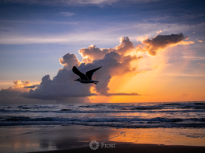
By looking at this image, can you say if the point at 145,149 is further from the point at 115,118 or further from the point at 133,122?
the point at 115,118

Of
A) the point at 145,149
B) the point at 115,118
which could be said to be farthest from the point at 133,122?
the point at 145,149

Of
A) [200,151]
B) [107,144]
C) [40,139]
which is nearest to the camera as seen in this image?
[200,151]

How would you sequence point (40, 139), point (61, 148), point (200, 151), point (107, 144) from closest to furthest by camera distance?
point (200, 151), point (61, 148), point (107, 144), point (40, 139)

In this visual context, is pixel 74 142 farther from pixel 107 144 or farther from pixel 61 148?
pixel 107 144

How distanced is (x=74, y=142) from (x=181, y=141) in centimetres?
654

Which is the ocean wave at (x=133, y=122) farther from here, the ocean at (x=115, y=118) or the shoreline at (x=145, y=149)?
the shoreline at (x=145, y=149)

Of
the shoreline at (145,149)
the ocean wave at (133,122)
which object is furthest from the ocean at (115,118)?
the shoreline at (145,149)

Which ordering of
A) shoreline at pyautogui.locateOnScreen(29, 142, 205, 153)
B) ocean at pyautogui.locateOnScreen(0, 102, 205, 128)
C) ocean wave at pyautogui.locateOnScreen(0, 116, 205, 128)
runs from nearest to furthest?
shoreline at pyautogui.locateOnScreen(29, 142, 205, 153)
ocean wave at pyautogui.locateOnScreen(0, 116, 205, 128)
ocean at pyautogui.locateOnScreen(0, 102, 205, 128)

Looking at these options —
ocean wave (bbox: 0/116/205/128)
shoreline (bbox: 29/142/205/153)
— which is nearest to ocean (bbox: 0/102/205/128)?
ocean wave (bbox: 0/116/205/128)

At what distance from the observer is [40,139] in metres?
10.9

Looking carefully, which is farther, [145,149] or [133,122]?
[133,122]

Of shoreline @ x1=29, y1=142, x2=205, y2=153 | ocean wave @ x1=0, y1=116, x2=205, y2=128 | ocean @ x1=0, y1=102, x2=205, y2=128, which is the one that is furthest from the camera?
ocean @ x1=0, y1=102, x2=205, y2=128

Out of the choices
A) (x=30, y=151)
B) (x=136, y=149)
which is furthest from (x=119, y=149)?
(x=30, y=151)

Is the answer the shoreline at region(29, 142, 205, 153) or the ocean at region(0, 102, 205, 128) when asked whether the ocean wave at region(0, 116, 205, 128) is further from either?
the shoreline at region(29, 142, 205, 153)
